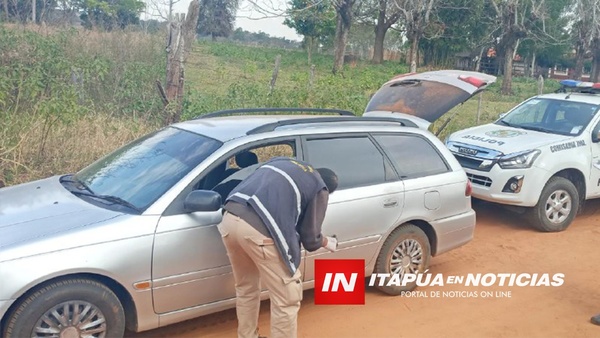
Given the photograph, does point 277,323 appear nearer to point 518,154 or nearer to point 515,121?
point 518,154

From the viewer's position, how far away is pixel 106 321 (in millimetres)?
3457

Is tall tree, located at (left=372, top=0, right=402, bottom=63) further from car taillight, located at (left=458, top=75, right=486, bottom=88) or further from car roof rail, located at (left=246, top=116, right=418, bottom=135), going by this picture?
car roof rail, located at (left=246, top=116, right=418, bottom=135)

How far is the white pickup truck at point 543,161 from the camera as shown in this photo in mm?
7039

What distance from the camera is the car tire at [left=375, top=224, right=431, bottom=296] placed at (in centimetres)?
484

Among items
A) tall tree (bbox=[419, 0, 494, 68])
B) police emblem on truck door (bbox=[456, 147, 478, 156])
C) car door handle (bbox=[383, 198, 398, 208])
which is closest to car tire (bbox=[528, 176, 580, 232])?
police emblem on truck door (bbox=[456, 147, 478, 156])

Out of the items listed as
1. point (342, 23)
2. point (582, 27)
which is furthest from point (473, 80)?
point (582, 27)

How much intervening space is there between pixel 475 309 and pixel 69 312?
3.35m

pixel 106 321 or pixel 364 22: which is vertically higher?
pixel 364 22

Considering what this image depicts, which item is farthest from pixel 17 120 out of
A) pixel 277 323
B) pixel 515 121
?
pixel 515 121

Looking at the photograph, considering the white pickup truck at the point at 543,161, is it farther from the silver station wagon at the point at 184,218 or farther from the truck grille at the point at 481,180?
the silver station wagon at the point at 184,218

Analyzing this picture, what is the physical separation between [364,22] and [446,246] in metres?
34.9

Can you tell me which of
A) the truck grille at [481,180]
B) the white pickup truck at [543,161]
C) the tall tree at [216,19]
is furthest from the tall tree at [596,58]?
the tall tree at [216,19]

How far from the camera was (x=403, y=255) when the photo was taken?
16.4 feet

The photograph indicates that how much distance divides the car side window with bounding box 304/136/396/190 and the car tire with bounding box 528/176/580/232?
3337 millimetres
